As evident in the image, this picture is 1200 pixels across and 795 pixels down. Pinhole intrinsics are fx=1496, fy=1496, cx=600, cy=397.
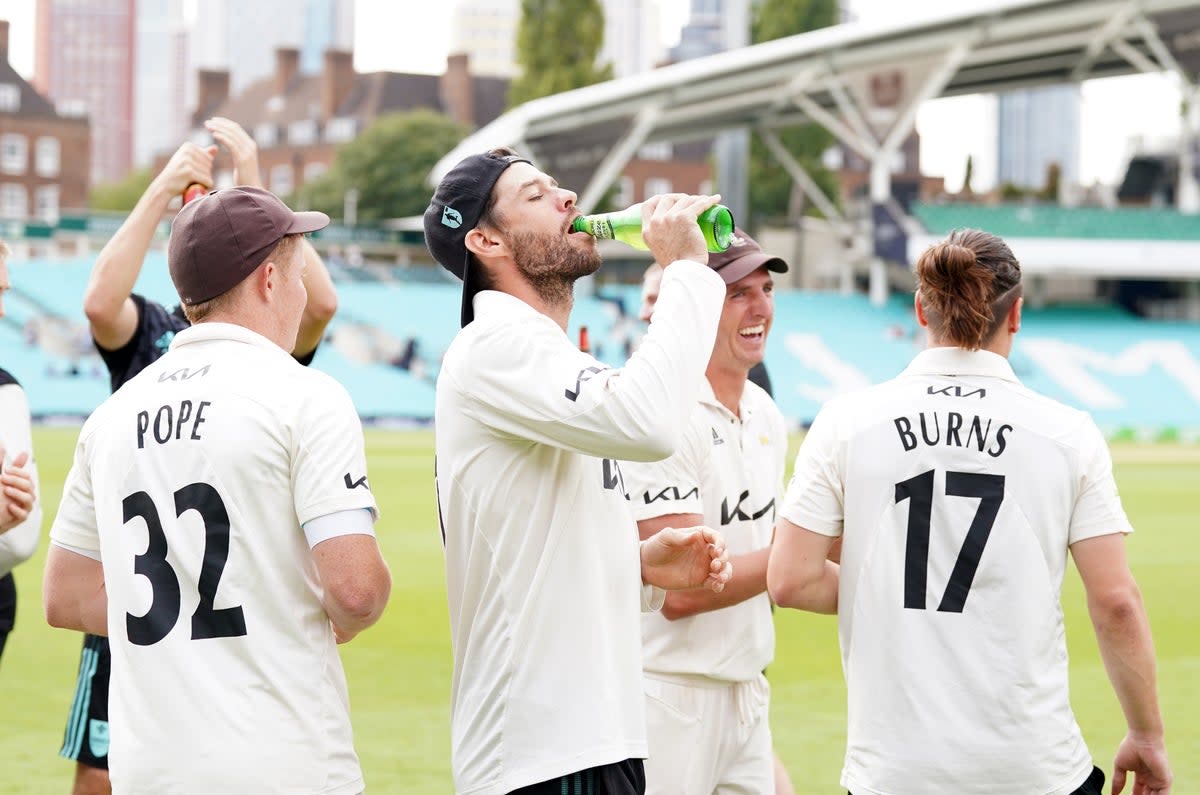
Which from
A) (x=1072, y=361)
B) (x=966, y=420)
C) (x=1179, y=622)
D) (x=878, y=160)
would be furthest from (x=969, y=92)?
(x=966, y=420)

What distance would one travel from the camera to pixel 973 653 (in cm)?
363

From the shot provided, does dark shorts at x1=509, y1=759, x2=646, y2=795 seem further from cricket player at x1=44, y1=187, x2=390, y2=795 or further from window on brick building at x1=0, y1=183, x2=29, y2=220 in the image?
window on brick building at x1=0, y1=183, x2=29, y2=220

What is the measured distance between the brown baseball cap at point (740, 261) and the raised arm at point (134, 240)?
170cm

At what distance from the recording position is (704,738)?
450 cm

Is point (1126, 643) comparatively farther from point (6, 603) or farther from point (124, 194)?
point (124, 194)

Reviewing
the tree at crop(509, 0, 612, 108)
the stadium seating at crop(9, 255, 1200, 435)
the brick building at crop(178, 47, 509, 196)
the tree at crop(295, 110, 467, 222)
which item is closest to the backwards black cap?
the stadium seating at crop(9, 255, 1200, 435)

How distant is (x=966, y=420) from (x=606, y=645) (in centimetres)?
107

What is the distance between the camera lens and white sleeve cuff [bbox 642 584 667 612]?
3766 mm

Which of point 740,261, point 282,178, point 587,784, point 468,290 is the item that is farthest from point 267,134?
point 587,784

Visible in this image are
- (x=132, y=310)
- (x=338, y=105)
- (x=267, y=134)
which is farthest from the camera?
A: (x=267, y=134)

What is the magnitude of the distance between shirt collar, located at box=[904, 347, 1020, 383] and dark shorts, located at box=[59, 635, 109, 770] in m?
3.01

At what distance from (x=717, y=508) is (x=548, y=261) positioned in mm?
1351

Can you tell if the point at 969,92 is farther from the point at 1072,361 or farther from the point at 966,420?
the point at 966,420

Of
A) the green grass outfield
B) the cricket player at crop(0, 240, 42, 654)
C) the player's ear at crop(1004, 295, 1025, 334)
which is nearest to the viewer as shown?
the player's ear at crop(1004, 295, 1025, 334)
